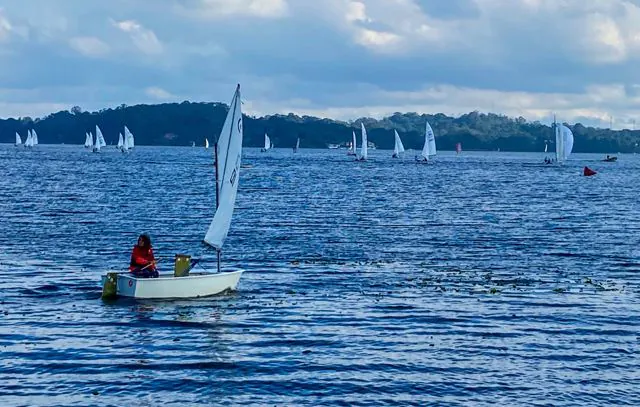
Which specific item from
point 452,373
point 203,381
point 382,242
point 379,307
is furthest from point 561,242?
point 203,381

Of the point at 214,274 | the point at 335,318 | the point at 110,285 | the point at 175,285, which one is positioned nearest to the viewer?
the point at 335,318

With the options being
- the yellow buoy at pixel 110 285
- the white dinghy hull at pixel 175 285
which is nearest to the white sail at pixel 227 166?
the white dinghy hull at pixel 175 285

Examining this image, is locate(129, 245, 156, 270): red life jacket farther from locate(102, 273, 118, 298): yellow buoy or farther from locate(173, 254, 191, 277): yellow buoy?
locate(173, 254, 191, 277): yellow buoy

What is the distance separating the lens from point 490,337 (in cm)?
3356

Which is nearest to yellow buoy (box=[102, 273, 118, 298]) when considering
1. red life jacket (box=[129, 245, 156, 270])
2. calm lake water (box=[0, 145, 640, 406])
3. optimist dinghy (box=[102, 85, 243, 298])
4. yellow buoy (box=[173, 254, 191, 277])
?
optimist dinghy (box=[102, 85, 243, 298])

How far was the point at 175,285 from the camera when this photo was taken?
3978 cm

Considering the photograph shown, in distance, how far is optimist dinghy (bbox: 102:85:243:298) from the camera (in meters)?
39.3

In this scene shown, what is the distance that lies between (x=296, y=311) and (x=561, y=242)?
29.6m

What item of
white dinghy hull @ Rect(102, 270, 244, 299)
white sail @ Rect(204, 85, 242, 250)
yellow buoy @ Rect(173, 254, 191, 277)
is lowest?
white dinghy hull @ Rect(102, 270, 244, 299)

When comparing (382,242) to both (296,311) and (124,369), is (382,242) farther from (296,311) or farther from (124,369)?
(124,369)

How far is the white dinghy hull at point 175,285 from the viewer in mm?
39188

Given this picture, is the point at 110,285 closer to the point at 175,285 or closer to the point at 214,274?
the point at 175,285

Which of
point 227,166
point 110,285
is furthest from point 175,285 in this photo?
point 227,166

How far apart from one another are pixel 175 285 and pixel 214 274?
5.56 feet
